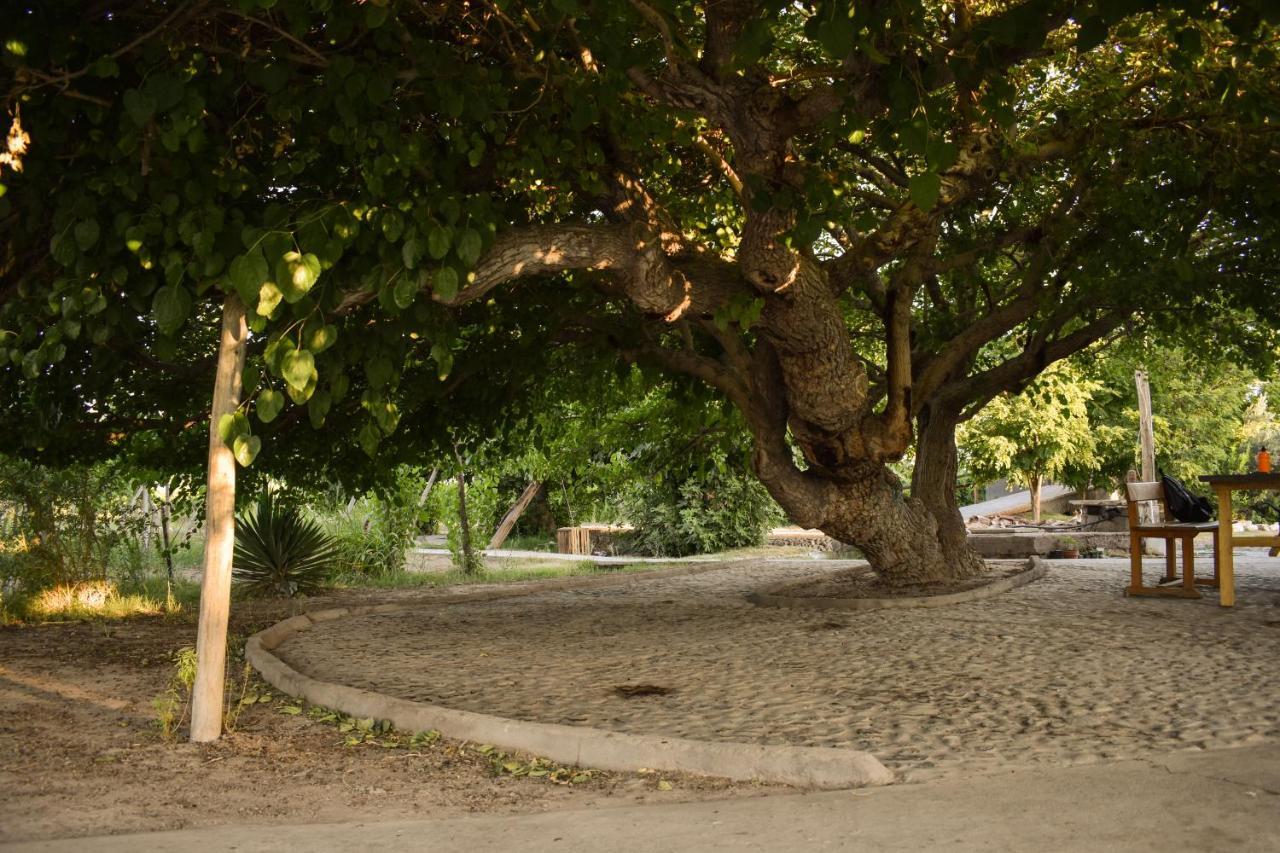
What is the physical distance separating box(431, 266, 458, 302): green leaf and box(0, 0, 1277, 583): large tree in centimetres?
1

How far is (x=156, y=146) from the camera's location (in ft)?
16.9

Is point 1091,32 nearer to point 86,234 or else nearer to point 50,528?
point 86,234

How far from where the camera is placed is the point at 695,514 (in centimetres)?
1894

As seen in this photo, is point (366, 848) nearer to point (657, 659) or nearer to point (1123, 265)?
point (657, 659)

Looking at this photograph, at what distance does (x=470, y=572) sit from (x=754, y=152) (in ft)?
31.8

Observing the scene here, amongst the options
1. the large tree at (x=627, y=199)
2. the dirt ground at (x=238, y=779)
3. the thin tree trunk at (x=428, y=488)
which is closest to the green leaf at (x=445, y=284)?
the large tree at (x=627, y=199)

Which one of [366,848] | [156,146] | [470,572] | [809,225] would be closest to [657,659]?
[809,225]

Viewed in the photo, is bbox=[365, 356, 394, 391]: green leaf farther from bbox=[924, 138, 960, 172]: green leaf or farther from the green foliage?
the green foliage

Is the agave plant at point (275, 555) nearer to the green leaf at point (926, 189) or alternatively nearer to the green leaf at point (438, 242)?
the green leaf at point (438, 242)

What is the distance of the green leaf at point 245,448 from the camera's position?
14.9 feet

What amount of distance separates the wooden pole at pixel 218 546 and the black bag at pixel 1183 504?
7.61m

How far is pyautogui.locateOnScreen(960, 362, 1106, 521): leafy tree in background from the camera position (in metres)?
22.9

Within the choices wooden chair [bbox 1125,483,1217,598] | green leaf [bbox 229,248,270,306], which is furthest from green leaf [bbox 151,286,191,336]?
wooden chair [bbox 1125,483,1217,598]

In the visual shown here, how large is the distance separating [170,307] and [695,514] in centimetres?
1473
